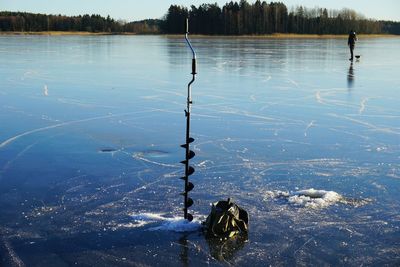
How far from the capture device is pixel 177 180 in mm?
6410

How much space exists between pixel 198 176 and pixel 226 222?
1851 mm

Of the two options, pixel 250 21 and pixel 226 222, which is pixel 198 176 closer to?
pixel 226 222

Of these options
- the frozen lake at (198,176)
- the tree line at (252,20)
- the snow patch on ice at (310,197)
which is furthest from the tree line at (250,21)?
the snow patch on ice at (310,197)

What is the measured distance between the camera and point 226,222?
475 cm

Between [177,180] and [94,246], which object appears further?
[177,180]

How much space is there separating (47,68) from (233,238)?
690 inches

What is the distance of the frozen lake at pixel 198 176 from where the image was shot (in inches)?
177

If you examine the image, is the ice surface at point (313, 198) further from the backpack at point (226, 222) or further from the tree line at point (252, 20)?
the tree line at point (252, 20)

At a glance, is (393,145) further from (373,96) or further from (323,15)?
(323,15)

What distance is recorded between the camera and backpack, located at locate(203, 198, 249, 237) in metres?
4.75

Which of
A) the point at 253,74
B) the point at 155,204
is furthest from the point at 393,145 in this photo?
the point at 253,74

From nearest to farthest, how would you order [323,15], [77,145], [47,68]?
[77,145]
[47,68]
[323,15]

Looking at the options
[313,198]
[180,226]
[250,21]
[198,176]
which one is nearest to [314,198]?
[313,198]

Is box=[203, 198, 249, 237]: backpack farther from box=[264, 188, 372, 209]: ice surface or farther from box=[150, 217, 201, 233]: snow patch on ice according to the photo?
box=[264, 188, 372, 209]: ice surface
